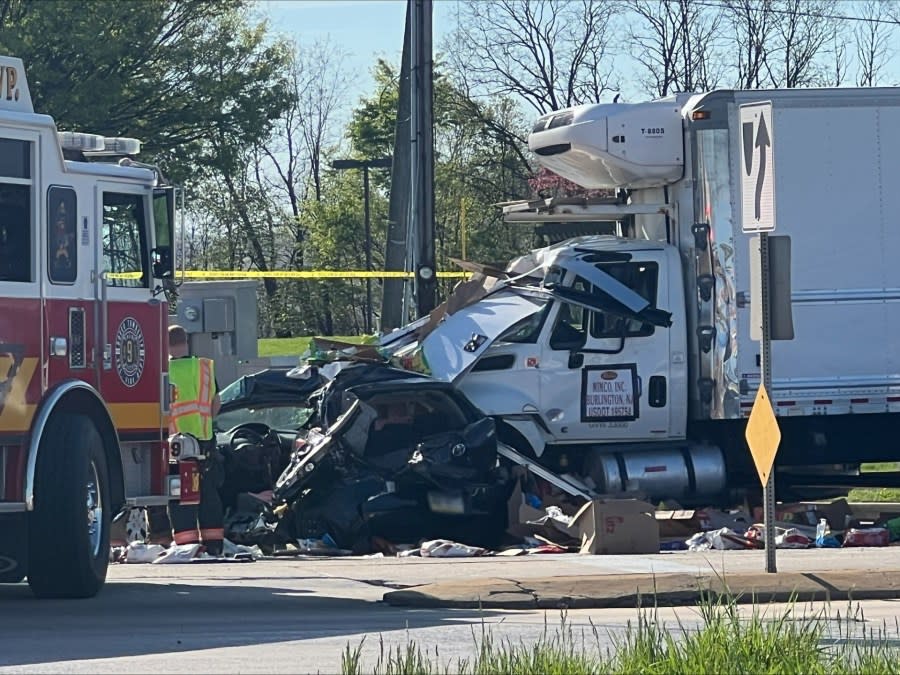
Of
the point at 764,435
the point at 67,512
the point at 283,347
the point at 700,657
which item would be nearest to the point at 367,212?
the point at 283,347

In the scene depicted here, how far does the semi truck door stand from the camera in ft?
50.5

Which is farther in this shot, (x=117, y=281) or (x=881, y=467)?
(x=881, y=467)

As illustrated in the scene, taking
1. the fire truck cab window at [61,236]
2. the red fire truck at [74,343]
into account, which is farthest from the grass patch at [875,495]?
the fire truck cab window at [61,236]

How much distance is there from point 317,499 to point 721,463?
3.89m

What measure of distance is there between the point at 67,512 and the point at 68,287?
1.47m

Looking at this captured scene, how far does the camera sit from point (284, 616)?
32.0ft

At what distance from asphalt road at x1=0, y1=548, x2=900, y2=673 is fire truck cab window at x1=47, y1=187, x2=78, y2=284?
2.07m

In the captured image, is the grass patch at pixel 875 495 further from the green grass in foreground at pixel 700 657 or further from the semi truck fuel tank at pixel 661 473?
the green grass in foreground at pixel 700 657

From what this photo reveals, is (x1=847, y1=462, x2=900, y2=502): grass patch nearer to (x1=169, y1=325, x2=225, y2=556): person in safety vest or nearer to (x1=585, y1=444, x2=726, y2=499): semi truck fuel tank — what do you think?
(x1=585, y1=444, x2=726, y2=499): semi truck fuel tank

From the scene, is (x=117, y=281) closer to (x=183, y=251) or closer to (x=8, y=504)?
(x=183, y=251)

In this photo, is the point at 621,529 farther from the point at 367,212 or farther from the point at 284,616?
the point at 367,212

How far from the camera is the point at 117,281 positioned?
1109 centimetres

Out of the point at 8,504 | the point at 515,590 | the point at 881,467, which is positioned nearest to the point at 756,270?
the point at 515,590

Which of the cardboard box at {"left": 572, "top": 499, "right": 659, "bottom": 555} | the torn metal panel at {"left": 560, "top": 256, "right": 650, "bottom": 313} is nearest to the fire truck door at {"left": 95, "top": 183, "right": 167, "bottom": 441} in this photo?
the cardboard box at {"left": 572, "top": 499, "right": 659, "bottom": 555}
